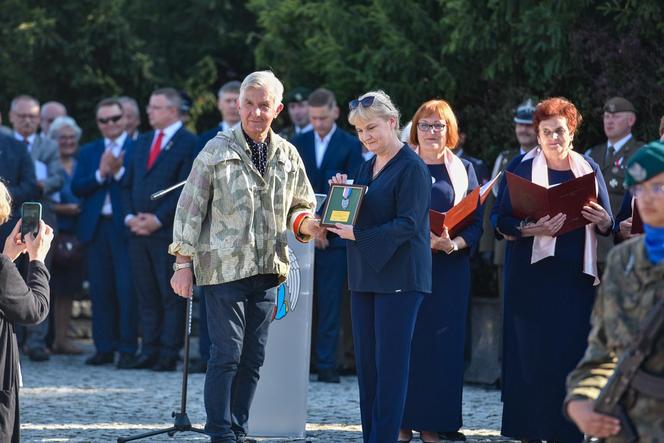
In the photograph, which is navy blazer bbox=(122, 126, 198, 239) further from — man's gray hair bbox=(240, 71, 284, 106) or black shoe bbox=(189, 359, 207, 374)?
man's gray hair bbox=(240, 71, 284, 106)

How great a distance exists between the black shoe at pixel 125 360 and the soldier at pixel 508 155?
3300 mm

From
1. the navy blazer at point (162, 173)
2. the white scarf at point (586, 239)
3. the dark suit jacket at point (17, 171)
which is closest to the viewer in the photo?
the white scarf at point (586, 239)

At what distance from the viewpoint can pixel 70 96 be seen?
17719 millimetres

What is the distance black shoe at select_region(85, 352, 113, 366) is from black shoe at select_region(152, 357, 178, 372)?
32.8 inches

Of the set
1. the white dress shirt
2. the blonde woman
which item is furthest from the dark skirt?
the white dress shirt

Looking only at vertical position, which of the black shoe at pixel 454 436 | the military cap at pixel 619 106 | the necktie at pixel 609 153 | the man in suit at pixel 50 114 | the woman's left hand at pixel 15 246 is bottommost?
the black shoe at pixel 454 436

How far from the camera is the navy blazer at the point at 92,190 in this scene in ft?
41.4

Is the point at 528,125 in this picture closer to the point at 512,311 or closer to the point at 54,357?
the point at 512,311

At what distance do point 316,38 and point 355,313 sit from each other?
263 inches

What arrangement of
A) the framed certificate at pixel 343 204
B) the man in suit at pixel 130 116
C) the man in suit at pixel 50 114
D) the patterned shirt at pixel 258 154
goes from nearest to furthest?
the framed certificate at pixel 343 204 < the patterned shirt at pixel 258 154 < the man in suit at pixel 130 116 < the man in suit at pixel 50 114

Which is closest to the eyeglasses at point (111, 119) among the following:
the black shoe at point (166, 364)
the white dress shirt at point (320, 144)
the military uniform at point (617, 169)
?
the white dress shirt at point (320, 144)

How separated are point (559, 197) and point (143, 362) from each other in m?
5.64

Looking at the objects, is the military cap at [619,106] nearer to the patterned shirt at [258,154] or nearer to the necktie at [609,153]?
the necktie at [609,153]

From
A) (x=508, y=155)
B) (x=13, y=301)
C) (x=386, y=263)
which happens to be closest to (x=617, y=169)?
(x=508, y=155)
